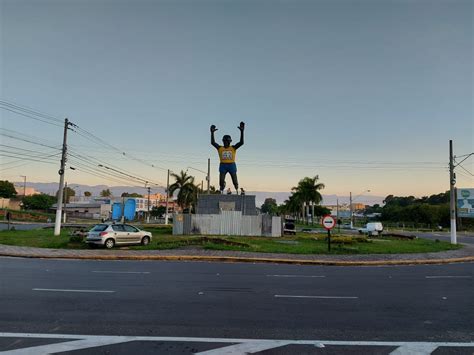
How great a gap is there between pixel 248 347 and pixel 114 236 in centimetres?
1755

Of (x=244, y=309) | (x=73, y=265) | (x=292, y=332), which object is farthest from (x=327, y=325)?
(x=73, y=265)

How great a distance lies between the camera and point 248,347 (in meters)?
5.55

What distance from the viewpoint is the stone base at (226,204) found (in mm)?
31922

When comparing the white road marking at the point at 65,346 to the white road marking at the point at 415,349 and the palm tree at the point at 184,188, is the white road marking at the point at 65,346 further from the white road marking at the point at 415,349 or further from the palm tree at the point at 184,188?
the palm tree at the point at 184,188

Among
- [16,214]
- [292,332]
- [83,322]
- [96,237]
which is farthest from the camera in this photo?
[16,214]

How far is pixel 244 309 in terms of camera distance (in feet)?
26.1

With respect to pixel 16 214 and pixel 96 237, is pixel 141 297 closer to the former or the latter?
pixel 96 237

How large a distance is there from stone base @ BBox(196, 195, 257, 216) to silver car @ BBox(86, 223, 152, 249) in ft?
30.9

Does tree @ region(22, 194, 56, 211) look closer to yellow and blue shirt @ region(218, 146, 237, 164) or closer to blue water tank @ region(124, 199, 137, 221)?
blue water tank @ region(124, 199, 137, 221)

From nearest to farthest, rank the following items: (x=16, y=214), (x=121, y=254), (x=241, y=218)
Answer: (x=121, y=254), (x=241, y=218), (x=16, y=214)

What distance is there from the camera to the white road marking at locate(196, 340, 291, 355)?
5320 mm

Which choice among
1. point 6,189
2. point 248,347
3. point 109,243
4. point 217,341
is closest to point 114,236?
point 109,243

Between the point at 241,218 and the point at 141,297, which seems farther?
the point at 241,218

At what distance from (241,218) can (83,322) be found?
931 inches
